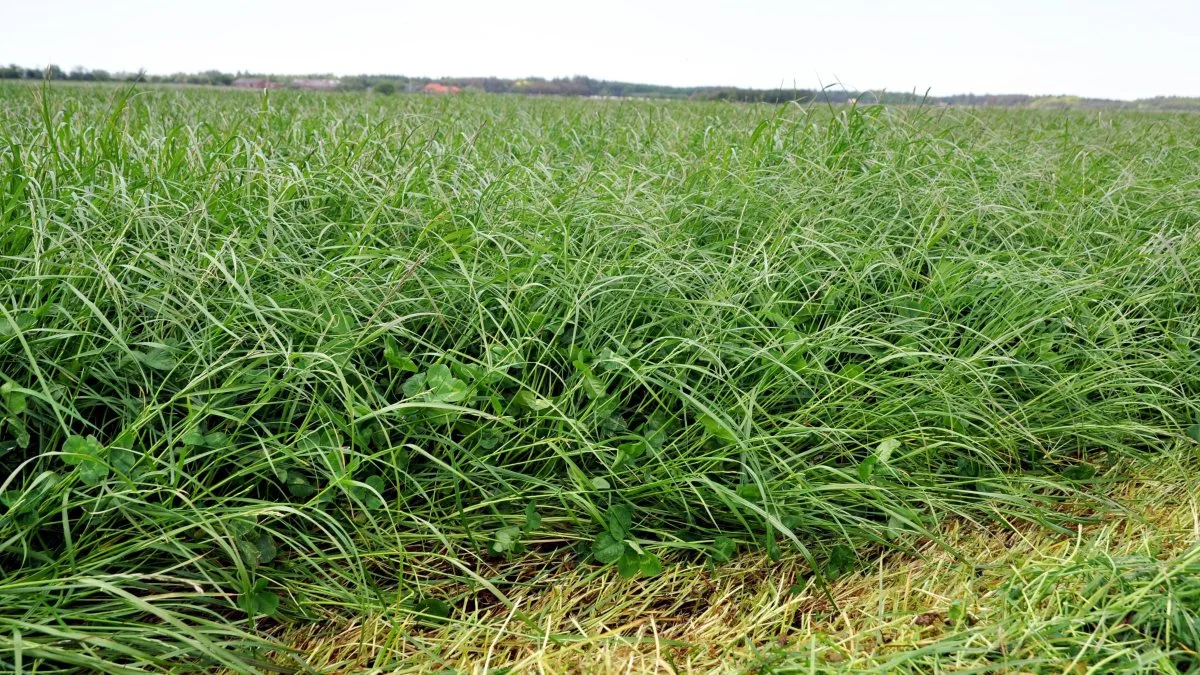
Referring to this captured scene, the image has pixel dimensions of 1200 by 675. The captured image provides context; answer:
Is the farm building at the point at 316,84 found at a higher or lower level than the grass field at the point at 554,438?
higher

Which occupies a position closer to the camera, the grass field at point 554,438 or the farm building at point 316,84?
the grass field at point 554,438

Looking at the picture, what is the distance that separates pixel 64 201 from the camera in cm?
184

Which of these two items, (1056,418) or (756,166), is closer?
(1056,418)

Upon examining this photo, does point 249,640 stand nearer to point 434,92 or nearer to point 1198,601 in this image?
point 1198,601

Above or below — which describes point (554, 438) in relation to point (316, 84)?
below

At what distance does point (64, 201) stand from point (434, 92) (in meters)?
6.76

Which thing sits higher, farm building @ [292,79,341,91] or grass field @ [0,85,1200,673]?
farm building @ [292,79,341,91]

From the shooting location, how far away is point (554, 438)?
154cm

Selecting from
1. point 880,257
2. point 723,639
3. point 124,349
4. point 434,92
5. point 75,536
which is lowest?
point 723,639

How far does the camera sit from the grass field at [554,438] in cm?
130

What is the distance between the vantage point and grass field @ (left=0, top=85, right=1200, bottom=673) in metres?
1.30

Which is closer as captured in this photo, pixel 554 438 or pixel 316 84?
pixel 554 438

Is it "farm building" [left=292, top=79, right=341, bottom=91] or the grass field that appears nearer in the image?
the grass field

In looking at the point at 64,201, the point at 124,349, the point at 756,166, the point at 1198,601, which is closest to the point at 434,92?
the point at 756,166
